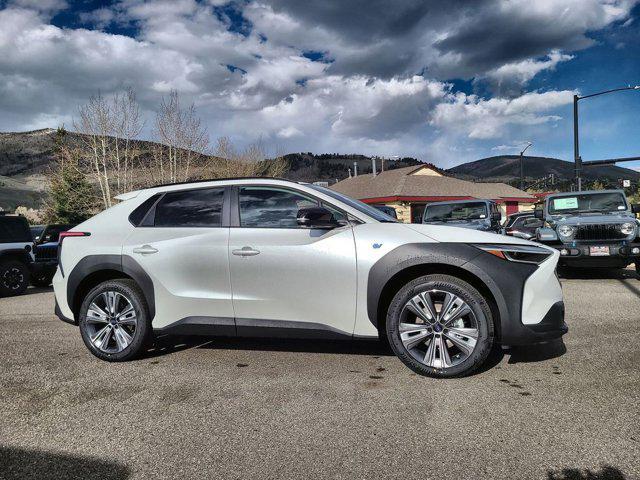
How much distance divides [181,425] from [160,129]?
104 ft

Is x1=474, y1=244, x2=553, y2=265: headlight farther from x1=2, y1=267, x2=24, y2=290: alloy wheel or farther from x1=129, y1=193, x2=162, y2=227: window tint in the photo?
x1=2, y1=267, x2=24, y2=290: alloy wheel

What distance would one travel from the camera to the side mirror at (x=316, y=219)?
3838 millimetres

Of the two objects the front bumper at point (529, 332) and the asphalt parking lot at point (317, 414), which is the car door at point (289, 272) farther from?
the front bumper at point (529, 332)

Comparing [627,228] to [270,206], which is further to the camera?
[627,228]

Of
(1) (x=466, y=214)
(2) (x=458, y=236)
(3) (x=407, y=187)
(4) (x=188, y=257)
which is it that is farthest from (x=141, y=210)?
(3) (x=407, y=187)

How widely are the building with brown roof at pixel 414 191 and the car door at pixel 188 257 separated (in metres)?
26.9

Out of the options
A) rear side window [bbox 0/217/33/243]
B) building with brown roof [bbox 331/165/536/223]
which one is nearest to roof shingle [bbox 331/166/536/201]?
building with brown roof [bbox 331/165/536/223]

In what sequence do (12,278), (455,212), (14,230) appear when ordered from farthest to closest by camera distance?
(455,212) → (14,230) → (12,278)

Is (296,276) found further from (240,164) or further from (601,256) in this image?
(240,164)

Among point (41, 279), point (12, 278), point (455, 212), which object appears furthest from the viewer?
point (455, 212)

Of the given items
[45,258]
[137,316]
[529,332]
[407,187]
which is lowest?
[529,332]

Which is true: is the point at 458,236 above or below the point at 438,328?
above

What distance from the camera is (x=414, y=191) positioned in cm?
3628

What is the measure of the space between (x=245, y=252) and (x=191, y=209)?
794 millimetres
